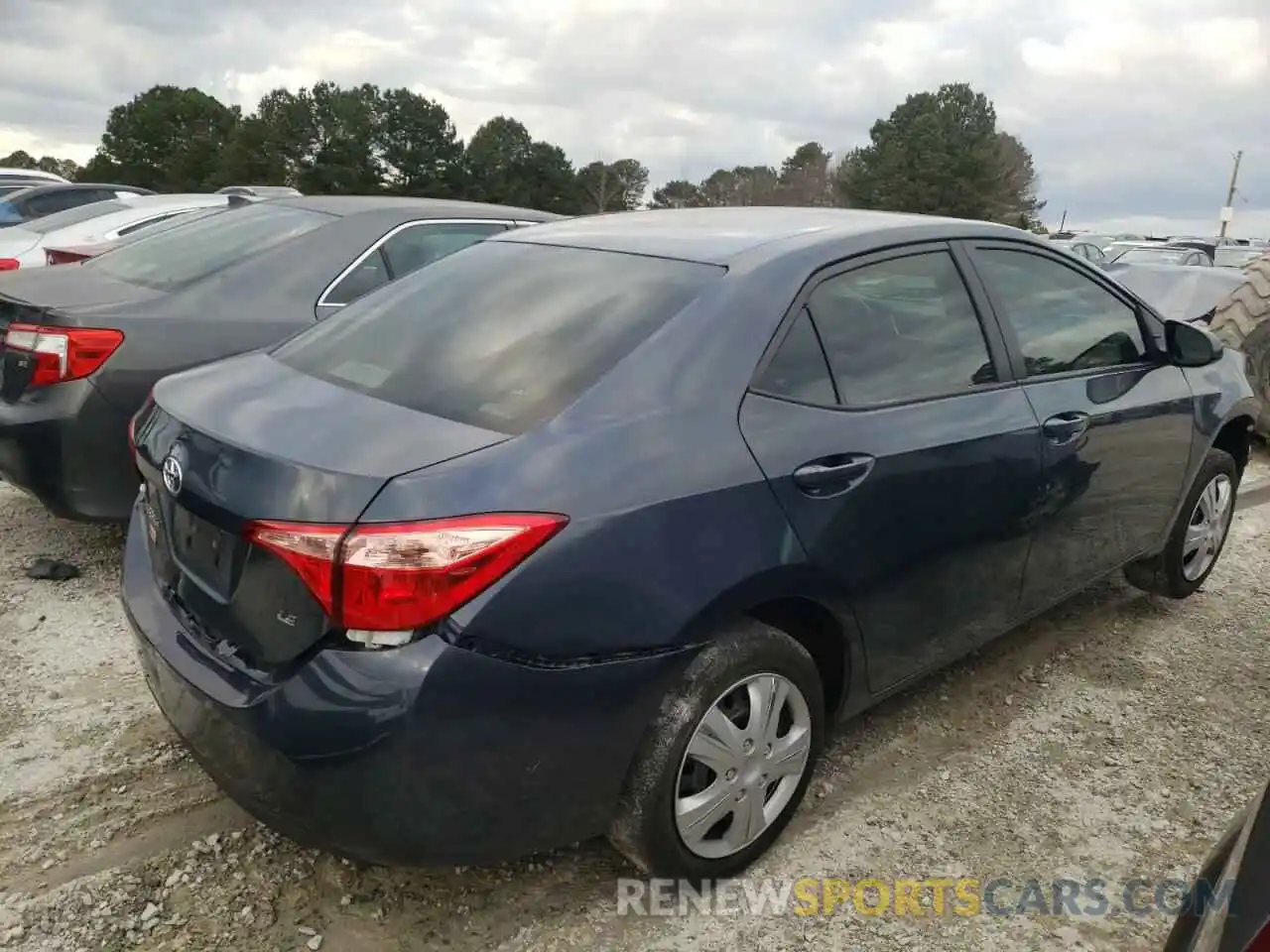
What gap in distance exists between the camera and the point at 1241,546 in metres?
5.11

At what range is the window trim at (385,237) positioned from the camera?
4.22 m

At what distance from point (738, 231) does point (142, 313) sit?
7.79 feet

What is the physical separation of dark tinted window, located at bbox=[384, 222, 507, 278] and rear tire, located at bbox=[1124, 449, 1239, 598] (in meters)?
3.23

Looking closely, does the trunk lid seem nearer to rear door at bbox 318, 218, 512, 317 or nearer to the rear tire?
rear door at bbox 318, 218, 512, 317

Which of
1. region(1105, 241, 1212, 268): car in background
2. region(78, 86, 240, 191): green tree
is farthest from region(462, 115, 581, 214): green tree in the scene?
region(1105, 241, 1212, 268): car in background

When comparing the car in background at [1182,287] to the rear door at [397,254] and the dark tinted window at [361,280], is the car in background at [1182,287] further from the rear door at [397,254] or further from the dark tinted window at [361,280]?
the dark tinted window at [361,280]

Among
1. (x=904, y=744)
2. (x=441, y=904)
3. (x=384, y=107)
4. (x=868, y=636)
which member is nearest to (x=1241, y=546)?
(x=904, y=744)

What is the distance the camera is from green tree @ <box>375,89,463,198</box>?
155ft

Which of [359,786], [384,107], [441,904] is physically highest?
[384,107]

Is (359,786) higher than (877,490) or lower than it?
lower

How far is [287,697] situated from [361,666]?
19cm

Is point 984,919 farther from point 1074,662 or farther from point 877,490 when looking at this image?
point 1074,662

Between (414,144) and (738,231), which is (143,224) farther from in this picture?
(414,144)

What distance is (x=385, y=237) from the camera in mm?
4508
